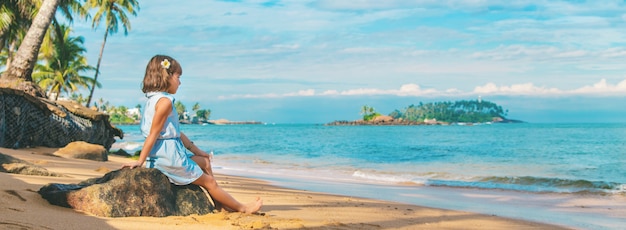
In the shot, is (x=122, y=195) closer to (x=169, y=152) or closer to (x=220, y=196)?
(x=169, y=152)

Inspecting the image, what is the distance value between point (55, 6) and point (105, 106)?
147 metres

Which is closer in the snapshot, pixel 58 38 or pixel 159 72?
pixel 159 72

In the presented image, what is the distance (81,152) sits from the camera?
13852 mm

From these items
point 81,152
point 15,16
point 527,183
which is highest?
point 15,16

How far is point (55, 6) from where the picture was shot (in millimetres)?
17672

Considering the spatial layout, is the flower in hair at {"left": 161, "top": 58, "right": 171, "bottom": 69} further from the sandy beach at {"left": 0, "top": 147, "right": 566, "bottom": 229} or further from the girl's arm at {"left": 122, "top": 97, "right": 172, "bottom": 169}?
the sandy beach at {"left": 0, "top": 147, "right": 566, "bottom": 229}

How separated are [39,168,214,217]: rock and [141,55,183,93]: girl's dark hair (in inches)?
30.7

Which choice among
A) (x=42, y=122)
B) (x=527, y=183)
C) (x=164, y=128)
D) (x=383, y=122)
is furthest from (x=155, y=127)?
(x=383, y=122)

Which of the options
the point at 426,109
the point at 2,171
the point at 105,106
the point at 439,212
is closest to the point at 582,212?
the point at 439,212

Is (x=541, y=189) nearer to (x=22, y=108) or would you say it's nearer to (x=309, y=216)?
(x=309, y=216)

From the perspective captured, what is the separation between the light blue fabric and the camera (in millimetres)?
5215

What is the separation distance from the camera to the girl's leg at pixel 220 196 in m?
5.46

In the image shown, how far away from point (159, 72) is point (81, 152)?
965 centimetres

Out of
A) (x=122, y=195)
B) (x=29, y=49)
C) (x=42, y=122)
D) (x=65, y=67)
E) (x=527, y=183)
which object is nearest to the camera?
(x=122, y=195)
